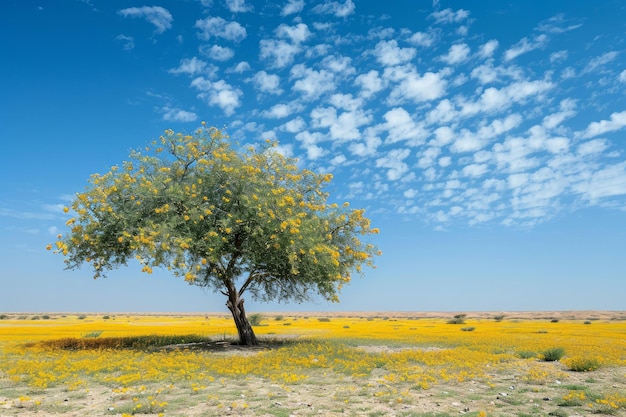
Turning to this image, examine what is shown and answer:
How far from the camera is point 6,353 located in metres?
21.0

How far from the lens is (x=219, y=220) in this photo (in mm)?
22219

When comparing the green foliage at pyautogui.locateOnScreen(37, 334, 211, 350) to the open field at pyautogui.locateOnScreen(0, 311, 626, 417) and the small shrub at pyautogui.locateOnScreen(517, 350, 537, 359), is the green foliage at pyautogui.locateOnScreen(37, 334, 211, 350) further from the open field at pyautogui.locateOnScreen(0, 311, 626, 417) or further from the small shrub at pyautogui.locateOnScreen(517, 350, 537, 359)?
the small shrub at pyautogui.locateOnScreen(517, 350, 537, 359)

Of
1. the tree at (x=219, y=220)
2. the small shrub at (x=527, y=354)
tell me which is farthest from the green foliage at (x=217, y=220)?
the small shrub at (x=527, y=354)

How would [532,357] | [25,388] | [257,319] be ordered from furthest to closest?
[257,319] < [532,357] < [25,388]

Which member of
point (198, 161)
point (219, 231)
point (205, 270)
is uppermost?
point (198, 161)

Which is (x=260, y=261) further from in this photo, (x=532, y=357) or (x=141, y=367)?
(x=532, y=357)

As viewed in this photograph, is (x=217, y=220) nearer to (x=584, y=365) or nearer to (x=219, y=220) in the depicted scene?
(x=219, y=220)

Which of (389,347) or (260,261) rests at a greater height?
(260,261)

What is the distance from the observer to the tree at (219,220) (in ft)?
69.5

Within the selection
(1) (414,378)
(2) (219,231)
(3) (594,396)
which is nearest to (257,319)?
(2) (219,231)

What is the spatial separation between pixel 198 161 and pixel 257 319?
36112 millimetres

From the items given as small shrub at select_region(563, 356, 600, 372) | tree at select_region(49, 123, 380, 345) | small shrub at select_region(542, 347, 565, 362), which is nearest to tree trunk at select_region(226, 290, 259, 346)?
tree at select_region(49, 123, 380, 345)

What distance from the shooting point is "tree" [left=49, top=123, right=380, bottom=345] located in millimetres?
21188

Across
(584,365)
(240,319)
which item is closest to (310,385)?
(584,365)
